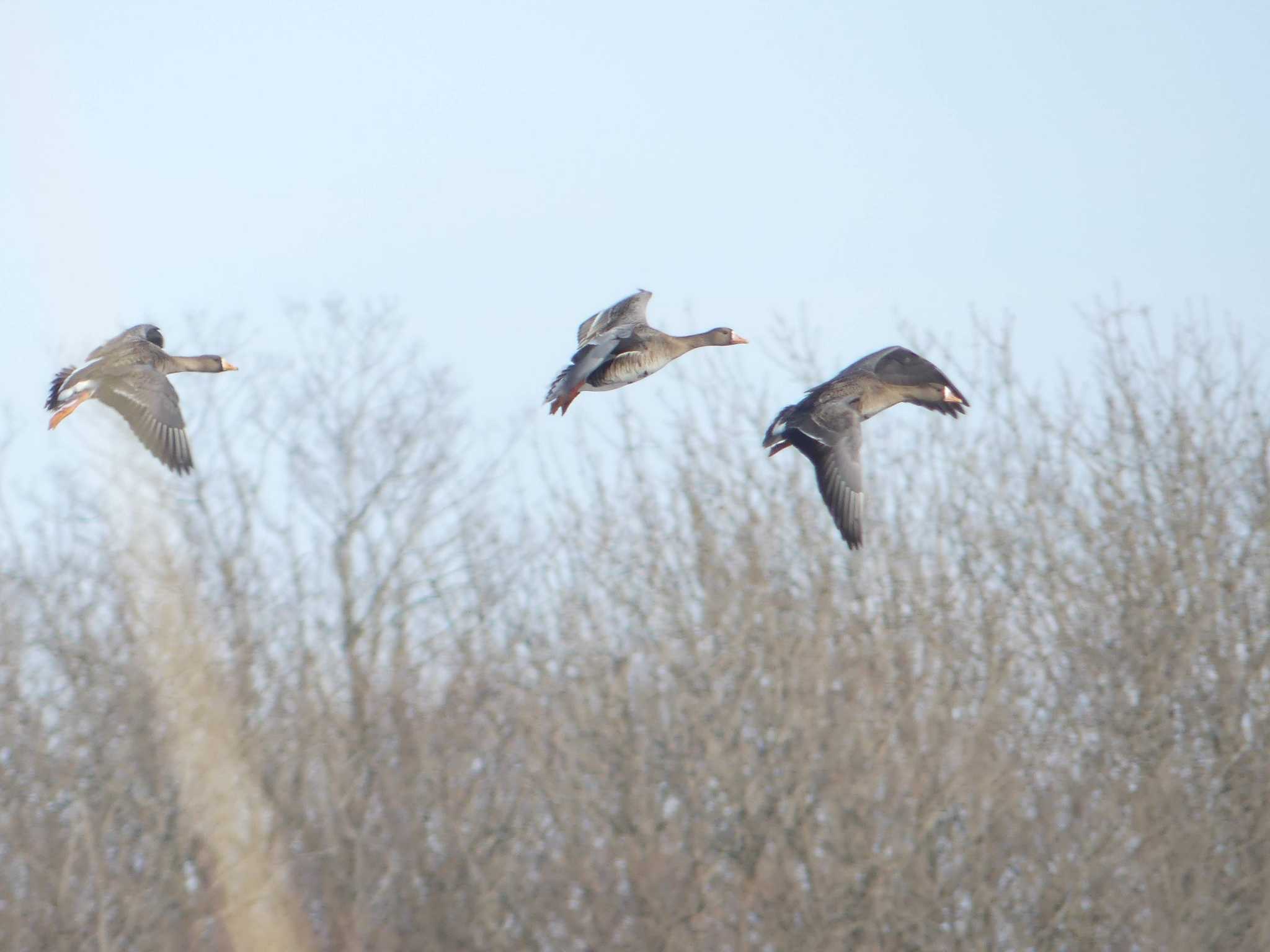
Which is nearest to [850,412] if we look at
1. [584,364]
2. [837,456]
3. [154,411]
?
[837,456]

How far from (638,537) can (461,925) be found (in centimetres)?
583

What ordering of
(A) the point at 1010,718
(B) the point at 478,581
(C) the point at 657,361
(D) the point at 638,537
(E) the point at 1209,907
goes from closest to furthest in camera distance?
1. (C) the point at 657,361
2. (E) the point at 1209,907
3. (A) the point at 1010,718
4. (D) the point at 638,537
5. (B) the point at 478,581

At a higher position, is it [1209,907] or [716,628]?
[716,628]

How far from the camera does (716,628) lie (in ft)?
73.1

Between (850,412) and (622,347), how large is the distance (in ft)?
7.42

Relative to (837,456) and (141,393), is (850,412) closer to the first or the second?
(837,456)

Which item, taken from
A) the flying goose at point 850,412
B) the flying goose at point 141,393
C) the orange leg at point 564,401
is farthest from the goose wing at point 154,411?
the flying goose at point 850,412

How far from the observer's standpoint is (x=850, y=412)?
11.8m

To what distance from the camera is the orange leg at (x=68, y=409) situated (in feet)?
35.4

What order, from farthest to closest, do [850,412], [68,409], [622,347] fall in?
1. [622,347]
2. [850,412]
3. [68,409]

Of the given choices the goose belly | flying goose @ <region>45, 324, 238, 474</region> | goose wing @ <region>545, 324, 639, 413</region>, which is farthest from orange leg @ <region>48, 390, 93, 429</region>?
the goose belly

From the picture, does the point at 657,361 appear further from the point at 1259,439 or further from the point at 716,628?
the point at 1259,439

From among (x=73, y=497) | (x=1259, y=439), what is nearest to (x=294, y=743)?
(x=73, y=497)

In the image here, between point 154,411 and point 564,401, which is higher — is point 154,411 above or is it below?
above
